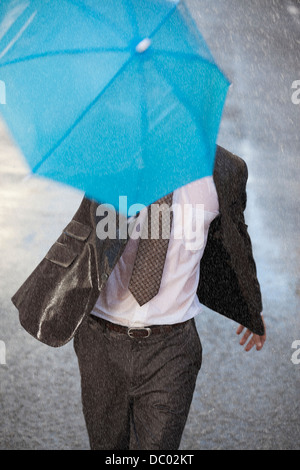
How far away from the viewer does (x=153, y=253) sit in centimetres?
282

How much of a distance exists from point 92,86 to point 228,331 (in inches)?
150

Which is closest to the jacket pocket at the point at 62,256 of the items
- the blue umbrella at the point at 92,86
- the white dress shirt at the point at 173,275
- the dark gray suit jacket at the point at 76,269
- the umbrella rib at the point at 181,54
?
the dark gray suit jacket at the point at 76,269

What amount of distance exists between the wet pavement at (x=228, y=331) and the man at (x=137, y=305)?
54cm

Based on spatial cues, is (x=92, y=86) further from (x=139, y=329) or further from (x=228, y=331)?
(x=228, y=331)

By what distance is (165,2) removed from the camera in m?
2.35

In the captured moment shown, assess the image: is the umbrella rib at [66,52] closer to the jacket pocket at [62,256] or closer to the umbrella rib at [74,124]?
the umbrella rib at [74,124]

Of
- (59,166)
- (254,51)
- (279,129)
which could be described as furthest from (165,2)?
(254,51)

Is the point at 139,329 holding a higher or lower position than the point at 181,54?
lower

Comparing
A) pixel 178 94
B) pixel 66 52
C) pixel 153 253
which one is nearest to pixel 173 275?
pixel 153 253

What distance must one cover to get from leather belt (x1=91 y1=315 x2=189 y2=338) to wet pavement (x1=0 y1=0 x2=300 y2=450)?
85 cm

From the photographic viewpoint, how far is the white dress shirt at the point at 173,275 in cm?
289

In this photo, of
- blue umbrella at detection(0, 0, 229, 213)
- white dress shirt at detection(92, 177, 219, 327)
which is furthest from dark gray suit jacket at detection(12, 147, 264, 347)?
blue umbrella at detection(0, 0, 229, 213)
